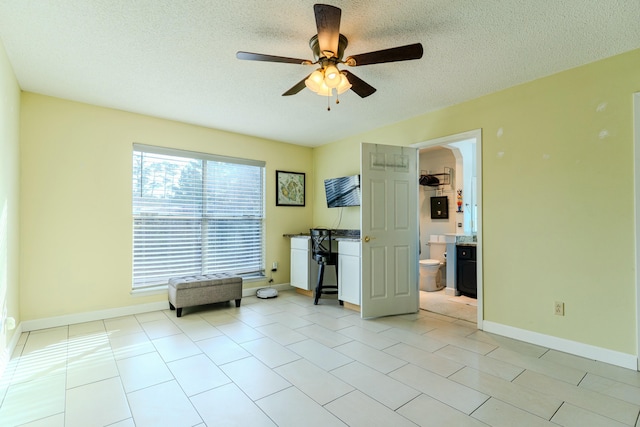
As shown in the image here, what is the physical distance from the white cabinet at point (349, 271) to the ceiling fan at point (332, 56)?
2.11m

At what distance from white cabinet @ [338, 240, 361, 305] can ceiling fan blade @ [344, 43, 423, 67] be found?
2.32 meters

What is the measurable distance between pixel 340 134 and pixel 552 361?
12.3 feet

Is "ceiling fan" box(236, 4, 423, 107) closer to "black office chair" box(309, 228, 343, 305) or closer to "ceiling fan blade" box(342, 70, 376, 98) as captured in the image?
"ceiling fan blade" box(342, 70, 376, 98)

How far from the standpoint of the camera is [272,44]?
7.70 ft

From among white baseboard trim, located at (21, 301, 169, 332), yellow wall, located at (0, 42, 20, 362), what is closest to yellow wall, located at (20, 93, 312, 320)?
Result: white baseboard trim, located at (21, 301, 169, 332)

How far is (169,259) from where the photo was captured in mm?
4172

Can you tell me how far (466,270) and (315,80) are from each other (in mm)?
3869

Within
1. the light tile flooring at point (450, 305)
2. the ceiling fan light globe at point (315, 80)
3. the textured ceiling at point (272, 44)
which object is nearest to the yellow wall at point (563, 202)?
the textured ceiling at point (272, 44)

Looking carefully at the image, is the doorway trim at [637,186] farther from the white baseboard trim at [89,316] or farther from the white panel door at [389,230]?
the white baseboard trim at [89,316]

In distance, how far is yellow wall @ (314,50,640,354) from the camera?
2.47m

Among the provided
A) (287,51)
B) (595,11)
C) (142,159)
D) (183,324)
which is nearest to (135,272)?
(183,324)

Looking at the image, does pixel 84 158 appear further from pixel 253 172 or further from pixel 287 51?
pixel 287 51

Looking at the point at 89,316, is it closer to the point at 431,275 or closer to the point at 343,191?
the point at 343,191

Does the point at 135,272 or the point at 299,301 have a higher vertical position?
the point at 135,272
